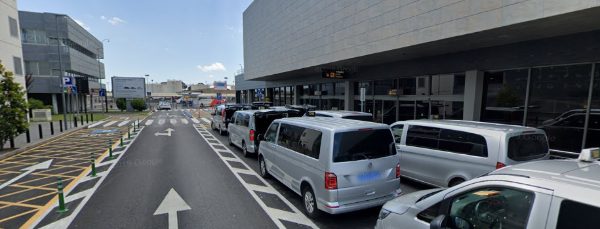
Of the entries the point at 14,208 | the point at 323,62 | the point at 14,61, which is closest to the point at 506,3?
the point at 323,62

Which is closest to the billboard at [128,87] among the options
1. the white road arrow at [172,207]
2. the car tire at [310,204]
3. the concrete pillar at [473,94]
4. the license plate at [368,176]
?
the white road arrow at [172,207]

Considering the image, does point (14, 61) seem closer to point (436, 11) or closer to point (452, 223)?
point (436, 11)

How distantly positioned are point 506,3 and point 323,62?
36.8ft

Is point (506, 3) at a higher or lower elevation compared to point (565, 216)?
higher

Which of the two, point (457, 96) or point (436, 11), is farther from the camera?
point (457, 96)

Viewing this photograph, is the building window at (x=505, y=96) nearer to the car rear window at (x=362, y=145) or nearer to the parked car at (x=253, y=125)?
the parked car at (x=253, y=125)

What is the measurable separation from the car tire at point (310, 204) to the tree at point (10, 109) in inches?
564

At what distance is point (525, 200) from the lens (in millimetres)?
2359

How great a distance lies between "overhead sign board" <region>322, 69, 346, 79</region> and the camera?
18902 mm

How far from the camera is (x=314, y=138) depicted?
6.05 m

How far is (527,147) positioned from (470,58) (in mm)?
7481

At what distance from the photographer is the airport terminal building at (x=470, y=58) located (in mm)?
8930

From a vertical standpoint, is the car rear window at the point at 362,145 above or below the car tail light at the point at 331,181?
above

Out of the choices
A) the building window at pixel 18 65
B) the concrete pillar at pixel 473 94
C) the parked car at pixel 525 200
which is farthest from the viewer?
the building window at pixel 18 65
